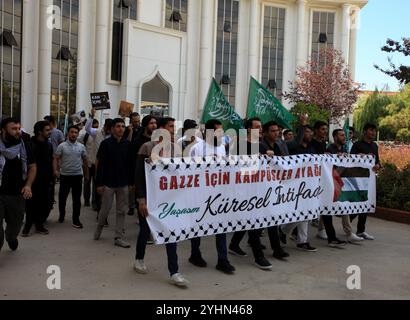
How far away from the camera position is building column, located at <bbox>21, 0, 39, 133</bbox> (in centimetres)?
2045

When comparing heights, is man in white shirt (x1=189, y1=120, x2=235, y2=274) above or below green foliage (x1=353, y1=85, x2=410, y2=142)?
below

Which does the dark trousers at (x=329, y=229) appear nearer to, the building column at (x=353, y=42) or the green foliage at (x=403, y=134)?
the building column at (x=353, y=42)

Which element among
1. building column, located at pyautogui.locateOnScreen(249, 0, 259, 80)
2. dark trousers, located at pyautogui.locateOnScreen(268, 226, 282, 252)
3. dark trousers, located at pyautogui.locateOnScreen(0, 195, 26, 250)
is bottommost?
dark trousers, located at pyautogui.locateOnScreen(268, 226, 282, 252)

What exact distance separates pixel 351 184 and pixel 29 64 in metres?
16.9

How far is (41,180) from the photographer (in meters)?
8.34

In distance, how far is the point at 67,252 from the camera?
6.96m

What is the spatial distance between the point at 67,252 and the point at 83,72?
17639mm

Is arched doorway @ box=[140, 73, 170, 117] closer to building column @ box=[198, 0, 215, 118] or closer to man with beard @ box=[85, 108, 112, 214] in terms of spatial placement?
building column @ box=[198, 0, 215, 118]

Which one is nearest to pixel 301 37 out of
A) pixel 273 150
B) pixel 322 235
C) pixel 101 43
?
pixel 101 43

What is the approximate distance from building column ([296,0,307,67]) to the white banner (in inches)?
1005

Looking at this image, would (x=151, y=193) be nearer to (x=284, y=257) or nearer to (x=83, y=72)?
(x=284, y=257)

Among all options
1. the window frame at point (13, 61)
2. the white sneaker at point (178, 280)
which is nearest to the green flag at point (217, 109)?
the white sneaker at point (178, 280)

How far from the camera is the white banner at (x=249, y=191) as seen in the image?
5.70 meters

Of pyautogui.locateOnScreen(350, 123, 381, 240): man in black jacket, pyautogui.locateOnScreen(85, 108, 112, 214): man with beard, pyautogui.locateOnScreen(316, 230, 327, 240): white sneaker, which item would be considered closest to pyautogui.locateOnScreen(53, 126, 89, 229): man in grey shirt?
pyautogui.locateOnScreen(85, 108, 112, 214): man with beard
